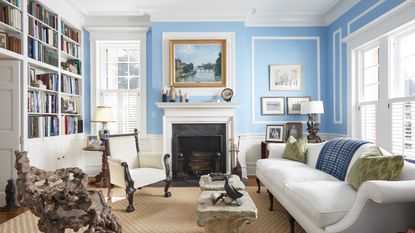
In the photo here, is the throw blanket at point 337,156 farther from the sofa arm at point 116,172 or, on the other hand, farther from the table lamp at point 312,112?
the sofa arm at point 116,172

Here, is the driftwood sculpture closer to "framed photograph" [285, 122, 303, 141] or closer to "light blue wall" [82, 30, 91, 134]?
"light blue wall" [82, 30, 91, 134]

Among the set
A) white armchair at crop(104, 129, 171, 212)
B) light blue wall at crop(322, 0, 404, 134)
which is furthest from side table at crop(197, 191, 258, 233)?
light blue wall at crop(322, 0, 404, 134)

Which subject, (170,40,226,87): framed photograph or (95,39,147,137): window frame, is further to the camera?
(95,39,147,137): window frame

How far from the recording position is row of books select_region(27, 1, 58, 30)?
376 cm

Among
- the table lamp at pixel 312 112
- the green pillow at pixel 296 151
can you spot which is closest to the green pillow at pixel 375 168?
the green pillow at pixel 296 151

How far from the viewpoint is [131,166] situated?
160 inches

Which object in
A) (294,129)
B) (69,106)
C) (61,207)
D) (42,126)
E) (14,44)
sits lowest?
(61,207)

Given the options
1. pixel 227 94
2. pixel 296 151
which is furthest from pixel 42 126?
pixel 296 151

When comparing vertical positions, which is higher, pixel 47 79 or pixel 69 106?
pixel 47 79

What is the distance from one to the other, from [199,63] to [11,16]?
9.18ft

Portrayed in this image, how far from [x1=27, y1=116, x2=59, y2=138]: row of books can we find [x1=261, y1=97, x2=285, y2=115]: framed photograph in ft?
11.6

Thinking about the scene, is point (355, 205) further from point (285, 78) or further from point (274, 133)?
point (285, 78)

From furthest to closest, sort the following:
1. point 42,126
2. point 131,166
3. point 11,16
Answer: point 131,166
point 42,126
point 11,16

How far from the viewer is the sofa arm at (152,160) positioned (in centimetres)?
399
